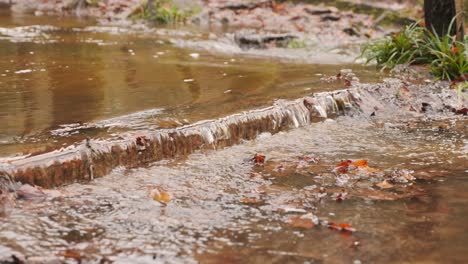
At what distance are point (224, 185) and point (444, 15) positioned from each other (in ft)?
14.6

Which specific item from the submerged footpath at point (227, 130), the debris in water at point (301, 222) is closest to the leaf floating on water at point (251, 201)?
the debris in water at point (301, 222)

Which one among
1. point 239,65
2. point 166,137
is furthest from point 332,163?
point 239,65

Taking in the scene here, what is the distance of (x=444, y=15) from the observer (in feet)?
21.0

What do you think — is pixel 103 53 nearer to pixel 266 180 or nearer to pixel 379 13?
pixel 266 180

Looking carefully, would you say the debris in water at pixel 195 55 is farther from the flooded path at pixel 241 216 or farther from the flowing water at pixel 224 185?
the flooded path at pixel 241 216

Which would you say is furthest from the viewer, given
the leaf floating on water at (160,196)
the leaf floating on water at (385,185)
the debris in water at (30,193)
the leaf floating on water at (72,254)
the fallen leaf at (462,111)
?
the fallen leaf at (462,111)

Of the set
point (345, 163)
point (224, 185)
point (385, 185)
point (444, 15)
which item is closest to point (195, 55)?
point (444, 15)

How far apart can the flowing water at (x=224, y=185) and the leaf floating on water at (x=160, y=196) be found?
0.11 feet

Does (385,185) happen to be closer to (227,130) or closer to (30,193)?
(227,130)

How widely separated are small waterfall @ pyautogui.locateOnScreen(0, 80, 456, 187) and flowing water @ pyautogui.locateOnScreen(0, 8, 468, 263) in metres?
0.08

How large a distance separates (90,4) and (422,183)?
1275cm

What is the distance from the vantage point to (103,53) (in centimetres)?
723

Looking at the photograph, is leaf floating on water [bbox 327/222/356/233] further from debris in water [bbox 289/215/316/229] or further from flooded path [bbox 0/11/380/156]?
flooded path [bbox 0/11/380/156]

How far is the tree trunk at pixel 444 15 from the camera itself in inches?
249
